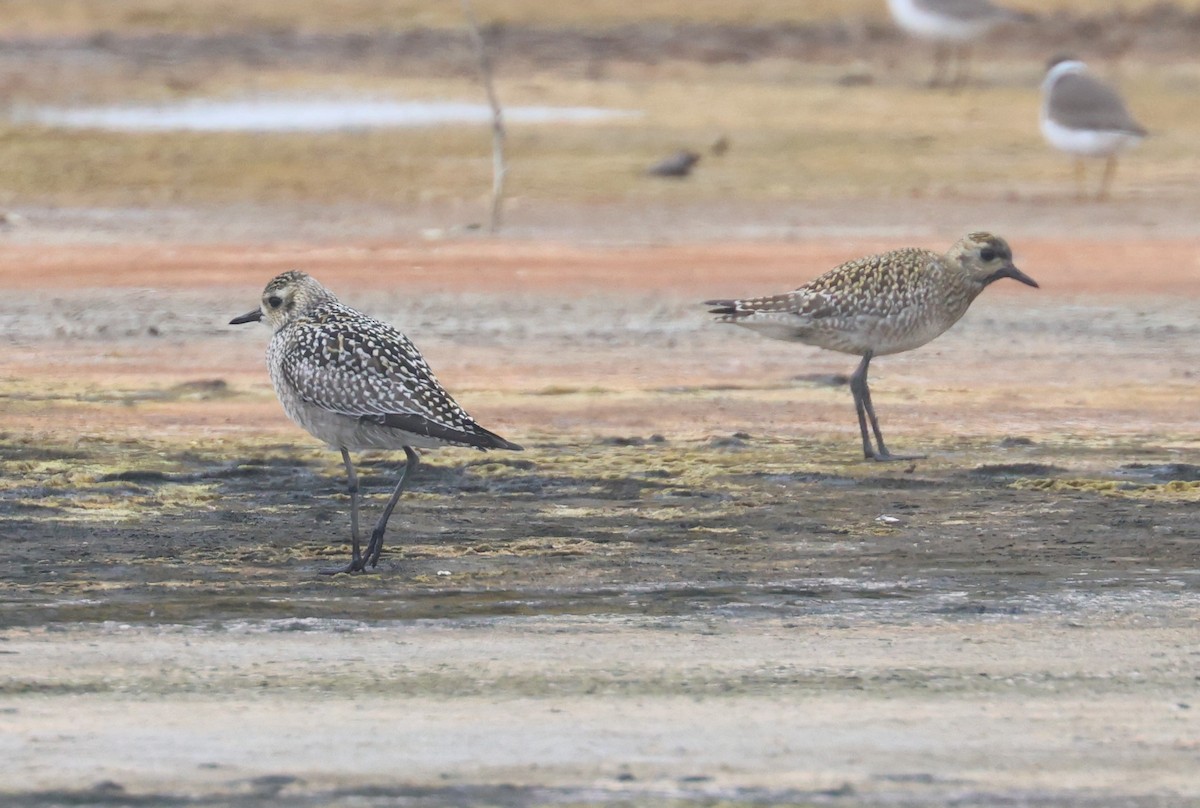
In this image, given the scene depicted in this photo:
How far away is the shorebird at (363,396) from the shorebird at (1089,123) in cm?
1361

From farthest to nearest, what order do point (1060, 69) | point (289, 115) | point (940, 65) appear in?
point (940, 65) < point (289, 115) < point (1060, 69)

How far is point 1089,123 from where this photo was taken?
2094 cm

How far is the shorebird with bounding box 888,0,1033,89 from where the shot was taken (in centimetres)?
2686

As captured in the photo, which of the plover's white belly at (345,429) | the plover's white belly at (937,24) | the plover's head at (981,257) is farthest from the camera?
the plover's white belly at (937,24)

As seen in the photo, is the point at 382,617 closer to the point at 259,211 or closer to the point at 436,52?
the point at 259,211

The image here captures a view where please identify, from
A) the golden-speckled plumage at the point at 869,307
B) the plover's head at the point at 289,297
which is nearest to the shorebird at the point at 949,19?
the golden-speckled plumage at the point at 869,307

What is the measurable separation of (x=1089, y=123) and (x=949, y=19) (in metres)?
6.31

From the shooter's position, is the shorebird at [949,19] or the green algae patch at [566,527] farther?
the shorebird at [949,19]

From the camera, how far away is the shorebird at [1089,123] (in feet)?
68.8

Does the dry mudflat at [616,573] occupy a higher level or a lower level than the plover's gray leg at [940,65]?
lower

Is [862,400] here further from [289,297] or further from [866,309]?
[289,297]

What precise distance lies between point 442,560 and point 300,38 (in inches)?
954

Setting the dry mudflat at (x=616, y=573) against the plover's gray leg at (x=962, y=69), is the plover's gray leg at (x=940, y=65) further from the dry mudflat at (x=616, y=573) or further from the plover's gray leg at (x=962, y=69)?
the dry mudflat at (x=616, y=573)

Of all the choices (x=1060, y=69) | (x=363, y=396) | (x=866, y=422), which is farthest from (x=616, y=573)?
(x=1060, y=69)
